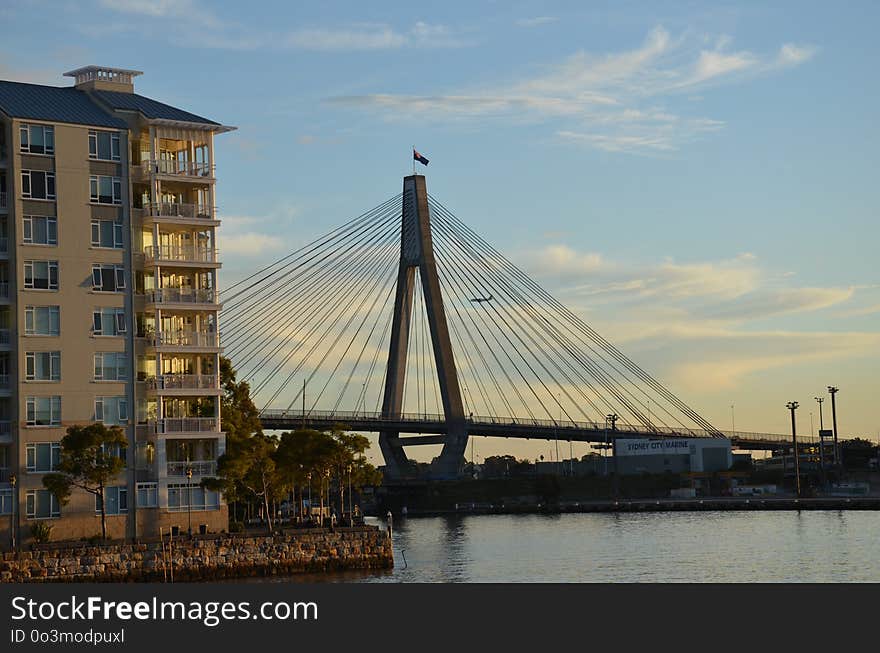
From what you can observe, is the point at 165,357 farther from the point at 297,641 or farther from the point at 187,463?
the point at 297,641

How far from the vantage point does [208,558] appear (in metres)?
67.6

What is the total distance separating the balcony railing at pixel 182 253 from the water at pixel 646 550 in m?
18.3

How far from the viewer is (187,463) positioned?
245 ft

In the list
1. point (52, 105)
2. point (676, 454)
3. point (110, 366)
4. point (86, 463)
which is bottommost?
point (86, 463)

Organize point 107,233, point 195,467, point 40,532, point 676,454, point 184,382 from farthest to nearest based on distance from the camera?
point 676,454
point 184,382
point 195,467
point 107,233
point 40,532

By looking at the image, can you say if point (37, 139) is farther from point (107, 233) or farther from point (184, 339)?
point (184, 339)

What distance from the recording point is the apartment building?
71188 mm

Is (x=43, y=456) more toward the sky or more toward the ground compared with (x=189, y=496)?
more toward the sky

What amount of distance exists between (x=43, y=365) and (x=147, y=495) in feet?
27.1

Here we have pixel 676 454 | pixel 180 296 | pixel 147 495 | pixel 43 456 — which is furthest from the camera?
pixel 676 454

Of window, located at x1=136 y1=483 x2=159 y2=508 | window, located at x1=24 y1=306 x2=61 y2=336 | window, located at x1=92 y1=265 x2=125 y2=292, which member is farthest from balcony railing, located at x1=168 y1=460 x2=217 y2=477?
window, located at x1=92 y1=265 x2=125 y2=292

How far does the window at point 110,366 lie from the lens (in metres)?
72.7

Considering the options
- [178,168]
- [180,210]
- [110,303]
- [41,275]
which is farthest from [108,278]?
[178,168]

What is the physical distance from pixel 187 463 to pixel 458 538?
3560 cm
